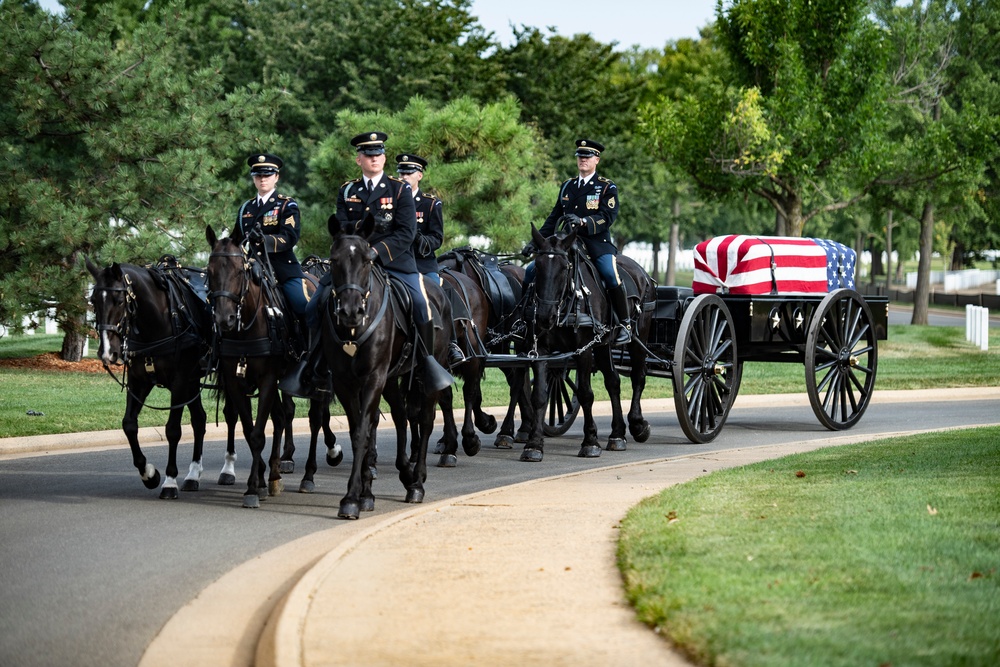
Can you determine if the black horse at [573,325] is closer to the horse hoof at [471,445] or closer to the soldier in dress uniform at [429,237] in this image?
the horse hoof at [471,445]

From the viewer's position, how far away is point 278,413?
11.7 m

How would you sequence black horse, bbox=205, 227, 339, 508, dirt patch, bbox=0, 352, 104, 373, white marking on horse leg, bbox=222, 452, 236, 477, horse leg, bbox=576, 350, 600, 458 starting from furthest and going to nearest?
1. dirt patch, bbox=0, 352, 104, 373
2. horse leg, bbox=576, 350, 600, 458
3. white marking on horse leg, bbox=222, 452, 236, 477
4. black horse, bbox=205, 227, 339, 508

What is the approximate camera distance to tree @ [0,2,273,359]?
21.0 meters

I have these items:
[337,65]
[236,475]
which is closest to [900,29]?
[337,65]

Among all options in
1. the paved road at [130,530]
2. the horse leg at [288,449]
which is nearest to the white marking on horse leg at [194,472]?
Answer: the paved road at [130,530]

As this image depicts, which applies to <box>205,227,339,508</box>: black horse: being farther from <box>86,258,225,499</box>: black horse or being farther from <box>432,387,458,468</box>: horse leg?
<box>432,387,458,468</box>: horse leg

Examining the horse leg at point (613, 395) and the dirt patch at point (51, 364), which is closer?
the horse leg at point (613, 395)

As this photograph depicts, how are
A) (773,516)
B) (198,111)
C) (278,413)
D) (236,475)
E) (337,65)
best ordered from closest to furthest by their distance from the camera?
(773,516), (278,413), (236,475), (198,111), (337,65)

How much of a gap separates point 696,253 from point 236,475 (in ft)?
21.0

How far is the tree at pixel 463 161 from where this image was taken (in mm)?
26797

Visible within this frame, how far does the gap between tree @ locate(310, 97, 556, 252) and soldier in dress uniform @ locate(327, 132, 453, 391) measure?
15.6 meters

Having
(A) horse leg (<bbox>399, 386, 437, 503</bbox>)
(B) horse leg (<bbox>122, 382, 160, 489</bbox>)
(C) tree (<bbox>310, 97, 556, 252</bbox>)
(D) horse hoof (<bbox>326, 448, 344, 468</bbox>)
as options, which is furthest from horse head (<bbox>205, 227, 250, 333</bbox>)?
(C) tree (<bbox>310, 97, 556, 252</bbox>)

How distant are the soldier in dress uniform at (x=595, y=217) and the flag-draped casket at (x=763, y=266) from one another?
1.86 m

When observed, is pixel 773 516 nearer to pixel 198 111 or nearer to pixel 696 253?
pixel 696 253
